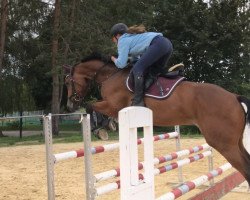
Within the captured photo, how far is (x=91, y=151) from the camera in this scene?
14.4ft

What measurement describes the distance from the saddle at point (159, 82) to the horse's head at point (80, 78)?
2.16ft

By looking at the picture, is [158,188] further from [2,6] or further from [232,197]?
[2,6]

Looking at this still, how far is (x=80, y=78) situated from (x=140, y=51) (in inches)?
38.4

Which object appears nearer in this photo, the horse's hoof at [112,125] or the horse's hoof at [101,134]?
the horse's hoof at [101,134]

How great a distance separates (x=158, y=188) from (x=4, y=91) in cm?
2109

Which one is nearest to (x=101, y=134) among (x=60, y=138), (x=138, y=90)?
(x=138, y=90)

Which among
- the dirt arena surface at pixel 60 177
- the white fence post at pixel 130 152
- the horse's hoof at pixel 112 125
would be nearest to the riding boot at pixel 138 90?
the horse's hoof at pixel 112 125

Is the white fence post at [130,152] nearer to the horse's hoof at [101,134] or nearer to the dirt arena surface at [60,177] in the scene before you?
the horse's hoof at [101,134]

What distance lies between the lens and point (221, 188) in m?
6.55

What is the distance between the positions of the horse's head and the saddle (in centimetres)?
66

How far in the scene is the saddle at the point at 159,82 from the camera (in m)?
5.16

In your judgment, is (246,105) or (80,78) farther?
(80,78)

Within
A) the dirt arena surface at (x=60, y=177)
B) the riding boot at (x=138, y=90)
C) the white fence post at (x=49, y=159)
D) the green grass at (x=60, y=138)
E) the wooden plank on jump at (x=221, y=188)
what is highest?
the riding boot at (x=138, y=90)

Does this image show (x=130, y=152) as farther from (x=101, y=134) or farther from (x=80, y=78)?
(x=80, y=78)
